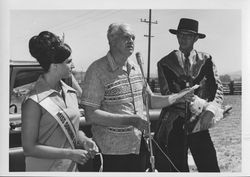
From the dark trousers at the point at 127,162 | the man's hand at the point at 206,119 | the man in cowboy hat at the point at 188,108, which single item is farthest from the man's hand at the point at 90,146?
the man's hand at the point at 206,119

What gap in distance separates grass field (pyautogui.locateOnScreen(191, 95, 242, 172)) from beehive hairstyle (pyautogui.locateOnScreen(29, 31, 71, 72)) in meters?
1.38

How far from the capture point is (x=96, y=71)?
334 centimetres

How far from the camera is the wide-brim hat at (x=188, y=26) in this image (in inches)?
135

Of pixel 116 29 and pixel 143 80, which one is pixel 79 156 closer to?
pixel 143 80

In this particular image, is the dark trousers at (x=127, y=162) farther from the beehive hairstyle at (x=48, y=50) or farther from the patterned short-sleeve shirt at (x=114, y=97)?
the beehive hairstyle at (x=48, y=50)

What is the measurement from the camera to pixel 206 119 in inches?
136

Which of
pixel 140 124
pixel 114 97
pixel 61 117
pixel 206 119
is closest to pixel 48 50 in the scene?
pixel 61 117

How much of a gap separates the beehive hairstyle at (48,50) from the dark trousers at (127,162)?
87cm

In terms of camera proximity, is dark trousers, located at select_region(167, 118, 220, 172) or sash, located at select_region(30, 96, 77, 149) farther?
dark trousers, located at select_region(167, 118, 220, 172)

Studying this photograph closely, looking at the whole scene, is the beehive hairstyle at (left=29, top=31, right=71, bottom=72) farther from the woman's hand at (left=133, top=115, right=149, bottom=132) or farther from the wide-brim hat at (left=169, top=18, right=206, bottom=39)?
the wide-brim hat at (left=169, top=18, right=206, bottom=39)

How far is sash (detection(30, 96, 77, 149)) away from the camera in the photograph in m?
3.06

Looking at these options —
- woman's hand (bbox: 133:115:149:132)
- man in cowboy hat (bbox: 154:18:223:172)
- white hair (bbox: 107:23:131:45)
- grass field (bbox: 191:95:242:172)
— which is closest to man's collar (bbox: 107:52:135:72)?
white hair (bbox: 107:23:131:45)
